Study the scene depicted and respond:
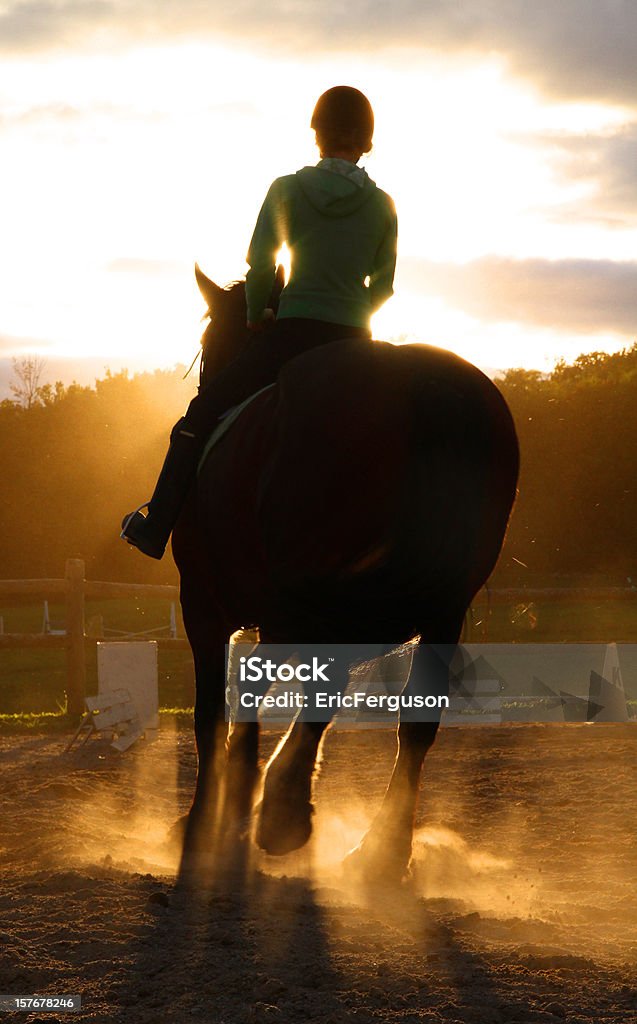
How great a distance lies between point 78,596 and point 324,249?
299 inches

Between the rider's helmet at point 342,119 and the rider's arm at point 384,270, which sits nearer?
the rider's helmet at point 342,119

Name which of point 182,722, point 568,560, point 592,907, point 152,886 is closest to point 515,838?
point 592,907

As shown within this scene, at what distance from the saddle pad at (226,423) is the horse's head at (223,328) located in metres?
0.79

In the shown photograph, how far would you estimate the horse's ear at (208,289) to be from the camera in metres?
5.58

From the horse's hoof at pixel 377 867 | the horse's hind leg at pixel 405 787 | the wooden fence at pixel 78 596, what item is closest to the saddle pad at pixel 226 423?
the horse's hind leg at pixel 405 787

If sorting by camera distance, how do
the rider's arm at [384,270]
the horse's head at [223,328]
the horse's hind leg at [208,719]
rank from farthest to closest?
the horse's head at [223,328] → the horse's hind leg at [208,719] → the rider's arm at [384,270]

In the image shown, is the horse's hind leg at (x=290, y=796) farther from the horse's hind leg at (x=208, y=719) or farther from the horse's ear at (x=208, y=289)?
the horse's ear at (x=208, y=289)

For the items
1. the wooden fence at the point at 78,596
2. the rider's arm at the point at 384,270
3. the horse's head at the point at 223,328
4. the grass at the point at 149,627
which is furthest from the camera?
the grass at the point at 149,627

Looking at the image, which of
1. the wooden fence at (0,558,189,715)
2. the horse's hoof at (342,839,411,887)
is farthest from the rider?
the wooden fence at (0,558,189,715)

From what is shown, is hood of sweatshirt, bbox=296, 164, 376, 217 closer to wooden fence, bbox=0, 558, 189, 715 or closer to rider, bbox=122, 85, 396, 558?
rider, bbox=122, 85, 396, 558

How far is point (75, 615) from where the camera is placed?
11250 mm

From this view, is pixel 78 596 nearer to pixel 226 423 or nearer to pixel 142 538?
pixel 142 538

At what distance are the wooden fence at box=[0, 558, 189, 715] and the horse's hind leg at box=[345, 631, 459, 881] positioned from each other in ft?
22.0

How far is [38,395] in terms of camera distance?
49812 mm
